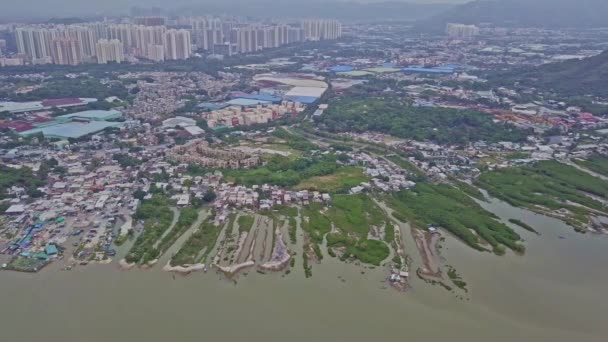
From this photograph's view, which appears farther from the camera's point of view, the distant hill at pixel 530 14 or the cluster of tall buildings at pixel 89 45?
the distant hill at pixel 530 14

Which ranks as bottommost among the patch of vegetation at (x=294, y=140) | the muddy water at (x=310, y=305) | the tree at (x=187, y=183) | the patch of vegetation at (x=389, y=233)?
the muddy water at (x=310, y=305)

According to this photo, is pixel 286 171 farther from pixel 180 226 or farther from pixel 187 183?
pixel 180 226

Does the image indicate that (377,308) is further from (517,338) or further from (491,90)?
(491,90)

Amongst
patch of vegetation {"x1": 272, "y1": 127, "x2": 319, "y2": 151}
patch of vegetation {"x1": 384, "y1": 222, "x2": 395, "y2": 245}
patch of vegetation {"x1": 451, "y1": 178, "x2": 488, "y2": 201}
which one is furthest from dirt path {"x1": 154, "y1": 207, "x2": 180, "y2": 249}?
patch of vegetation {"x1": 451, "y1": 178, "x2": 488, "y2": 201}

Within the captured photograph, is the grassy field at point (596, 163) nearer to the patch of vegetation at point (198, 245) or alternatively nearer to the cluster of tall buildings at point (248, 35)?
the patch of vegetation at point (198, 245)

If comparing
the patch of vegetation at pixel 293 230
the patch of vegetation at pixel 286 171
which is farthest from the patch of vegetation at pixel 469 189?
the patch of vegetation at pixel 293 230

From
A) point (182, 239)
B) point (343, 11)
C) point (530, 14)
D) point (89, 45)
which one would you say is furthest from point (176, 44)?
point (343, 11)

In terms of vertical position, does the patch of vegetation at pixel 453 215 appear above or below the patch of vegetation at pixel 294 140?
below
